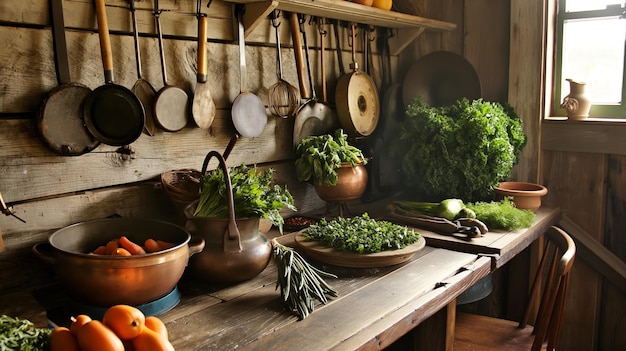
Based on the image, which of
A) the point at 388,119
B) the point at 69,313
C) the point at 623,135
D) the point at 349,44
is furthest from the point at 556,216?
the point at 69,313

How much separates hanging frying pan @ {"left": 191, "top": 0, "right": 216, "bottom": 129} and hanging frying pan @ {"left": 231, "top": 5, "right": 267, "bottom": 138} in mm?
120

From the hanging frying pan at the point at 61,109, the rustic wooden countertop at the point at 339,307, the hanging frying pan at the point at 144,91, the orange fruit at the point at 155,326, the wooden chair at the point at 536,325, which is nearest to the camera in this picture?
the orange fruit at the point at 155,326

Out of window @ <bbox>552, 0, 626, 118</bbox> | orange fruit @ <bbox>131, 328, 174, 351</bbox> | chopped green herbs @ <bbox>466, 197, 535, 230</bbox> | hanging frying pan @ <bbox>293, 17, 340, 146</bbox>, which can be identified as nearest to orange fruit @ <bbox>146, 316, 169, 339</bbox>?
orange fruit @ <bbox>131, 328, 174, 351</bbox>

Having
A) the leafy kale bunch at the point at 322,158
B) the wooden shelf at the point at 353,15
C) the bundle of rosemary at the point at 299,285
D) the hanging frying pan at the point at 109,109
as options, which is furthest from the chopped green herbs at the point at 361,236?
the wooden shelf at the point at 353,15

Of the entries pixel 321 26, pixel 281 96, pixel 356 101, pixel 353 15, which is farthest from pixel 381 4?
pixel 281 96

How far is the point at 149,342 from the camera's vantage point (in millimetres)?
1088

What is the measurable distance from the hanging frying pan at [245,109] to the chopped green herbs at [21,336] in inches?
46.9

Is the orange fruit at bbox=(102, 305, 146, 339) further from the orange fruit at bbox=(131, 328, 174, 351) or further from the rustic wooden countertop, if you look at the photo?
the rustic wooden countertop

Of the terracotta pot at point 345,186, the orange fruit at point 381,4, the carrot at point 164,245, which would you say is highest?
the orange fruit at point 381,4

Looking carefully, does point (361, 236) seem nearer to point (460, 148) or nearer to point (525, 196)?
point (460, 148)

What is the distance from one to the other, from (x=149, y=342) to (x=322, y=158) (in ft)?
4.25

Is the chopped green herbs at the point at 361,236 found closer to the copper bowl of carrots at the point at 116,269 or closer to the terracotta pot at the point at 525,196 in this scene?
the copper bowl of carrots at the point at 116,269

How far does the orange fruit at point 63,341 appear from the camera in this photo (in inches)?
41.4

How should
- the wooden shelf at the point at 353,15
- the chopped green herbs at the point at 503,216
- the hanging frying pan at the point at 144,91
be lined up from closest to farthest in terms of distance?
the hanging frying pan at the point at 144,91 < the wooden shelf at the point at 353,15 < the chopped green herbs at the point at 503,216
